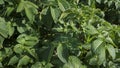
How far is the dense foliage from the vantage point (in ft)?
7.29

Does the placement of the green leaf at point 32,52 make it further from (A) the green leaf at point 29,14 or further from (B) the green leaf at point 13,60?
(A) the green leaf at point 29,14

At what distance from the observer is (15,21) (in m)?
2.64

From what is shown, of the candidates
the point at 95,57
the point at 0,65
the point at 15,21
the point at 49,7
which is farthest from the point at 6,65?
the point at 95,57

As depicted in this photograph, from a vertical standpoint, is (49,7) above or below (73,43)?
above

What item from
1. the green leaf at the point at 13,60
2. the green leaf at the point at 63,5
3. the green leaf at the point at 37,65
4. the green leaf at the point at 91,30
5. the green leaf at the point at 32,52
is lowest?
the green leaf at the point at 13,60

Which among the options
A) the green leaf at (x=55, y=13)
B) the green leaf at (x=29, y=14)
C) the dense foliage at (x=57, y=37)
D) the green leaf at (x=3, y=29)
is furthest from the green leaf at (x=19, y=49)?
the green leaf at (x=55, y=13)

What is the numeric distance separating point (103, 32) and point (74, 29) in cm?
28

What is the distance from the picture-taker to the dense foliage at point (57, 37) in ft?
7.29

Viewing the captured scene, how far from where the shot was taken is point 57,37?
2391mm

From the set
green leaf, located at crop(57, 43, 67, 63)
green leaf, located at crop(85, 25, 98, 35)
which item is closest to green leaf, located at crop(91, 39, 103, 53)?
green leaf, located at crop(85, 25, 98, 35)

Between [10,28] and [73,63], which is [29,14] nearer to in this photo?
[10,28]

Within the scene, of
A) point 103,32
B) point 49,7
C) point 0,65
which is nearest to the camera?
point 103,32

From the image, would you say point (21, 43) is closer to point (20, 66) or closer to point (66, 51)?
point (20, 66)

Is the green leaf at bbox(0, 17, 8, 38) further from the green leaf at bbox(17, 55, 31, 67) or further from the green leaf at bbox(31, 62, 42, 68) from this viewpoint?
the green leaf at bbox(31, 62, 42, 68)
